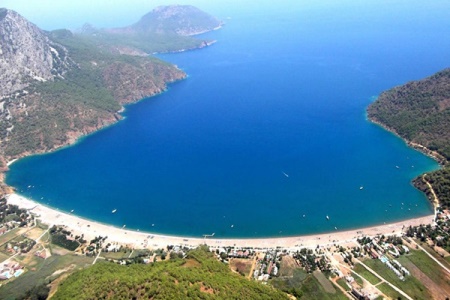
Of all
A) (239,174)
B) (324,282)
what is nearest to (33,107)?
(239,174)

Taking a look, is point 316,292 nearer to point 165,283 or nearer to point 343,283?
point 343,283

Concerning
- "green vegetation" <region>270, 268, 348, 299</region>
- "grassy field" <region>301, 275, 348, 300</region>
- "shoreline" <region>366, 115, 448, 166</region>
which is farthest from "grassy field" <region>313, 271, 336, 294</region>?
"shoreline" <region>366, 115, 448, 166</region>

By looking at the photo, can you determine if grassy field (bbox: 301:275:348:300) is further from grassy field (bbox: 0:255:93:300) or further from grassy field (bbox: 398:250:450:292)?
grassy field (bbox: 0:255:93:300)

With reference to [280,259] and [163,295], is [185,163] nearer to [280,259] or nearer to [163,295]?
[280,259]

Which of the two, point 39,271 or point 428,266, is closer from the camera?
point 428,266

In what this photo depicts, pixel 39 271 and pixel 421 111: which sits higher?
pixel 421 111

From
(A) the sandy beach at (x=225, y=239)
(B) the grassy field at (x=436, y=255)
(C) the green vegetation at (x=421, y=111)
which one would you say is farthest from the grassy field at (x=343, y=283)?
(C) the green vegetation at (x=421, y=111)
